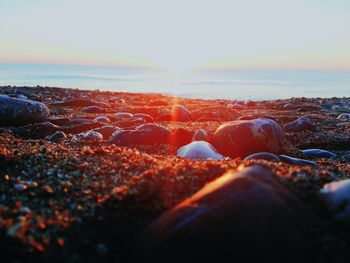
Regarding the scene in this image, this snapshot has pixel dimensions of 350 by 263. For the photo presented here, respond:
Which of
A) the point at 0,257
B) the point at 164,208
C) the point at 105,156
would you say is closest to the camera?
the point at 0,257

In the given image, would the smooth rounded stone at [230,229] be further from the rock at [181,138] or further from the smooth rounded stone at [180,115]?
the smooth rounded stone at [180,115]

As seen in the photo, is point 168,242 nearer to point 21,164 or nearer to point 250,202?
point 250,202

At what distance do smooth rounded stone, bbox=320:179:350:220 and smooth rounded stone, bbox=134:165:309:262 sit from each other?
0.20m

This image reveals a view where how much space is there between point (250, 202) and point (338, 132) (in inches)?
169

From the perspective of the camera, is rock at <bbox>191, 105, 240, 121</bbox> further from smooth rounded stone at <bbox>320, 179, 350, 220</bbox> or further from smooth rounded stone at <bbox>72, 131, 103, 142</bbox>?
smooth rounded stone at <bbox>320, 179, 350, 220</bbox>

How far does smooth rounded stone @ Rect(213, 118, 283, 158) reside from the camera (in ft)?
13.5

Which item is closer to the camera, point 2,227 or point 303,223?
point 2,227

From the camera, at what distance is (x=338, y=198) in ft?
6.81

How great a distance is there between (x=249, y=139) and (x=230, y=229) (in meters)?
2.43

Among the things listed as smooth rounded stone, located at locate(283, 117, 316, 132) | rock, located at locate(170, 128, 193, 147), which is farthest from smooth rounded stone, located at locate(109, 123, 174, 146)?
smooth rounded stone, located at locate(283, 117, 316, 132)

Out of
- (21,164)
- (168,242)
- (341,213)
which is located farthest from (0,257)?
(341,213)

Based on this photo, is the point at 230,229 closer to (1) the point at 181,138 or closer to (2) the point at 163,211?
(2) the point at 163,211

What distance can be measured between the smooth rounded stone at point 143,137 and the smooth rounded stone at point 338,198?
2.70m

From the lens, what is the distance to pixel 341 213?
204cm
